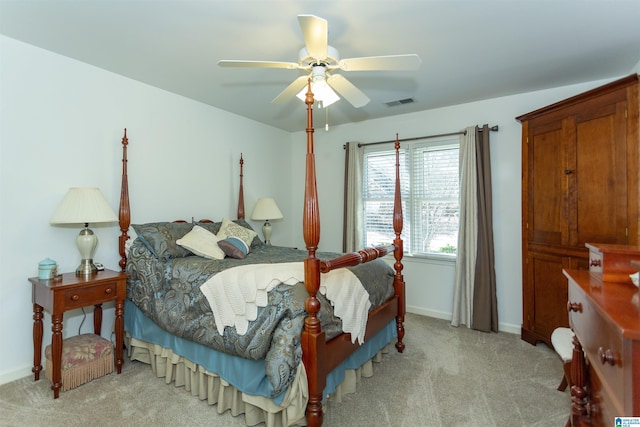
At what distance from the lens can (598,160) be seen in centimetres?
257

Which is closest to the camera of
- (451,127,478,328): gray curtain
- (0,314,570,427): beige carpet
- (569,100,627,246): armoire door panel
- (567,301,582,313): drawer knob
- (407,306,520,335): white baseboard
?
(567,301,582,313): drawer knob

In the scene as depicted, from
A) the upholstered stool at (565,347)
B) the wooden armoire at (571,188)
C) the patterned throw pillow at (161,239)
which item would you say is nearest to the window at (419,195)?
the wooden armoire at (571,188)

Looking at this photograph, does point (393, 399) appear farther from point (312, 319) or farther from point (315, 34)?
point (315, 34)

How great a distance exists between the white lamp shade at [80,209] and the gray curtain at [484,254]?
359cm

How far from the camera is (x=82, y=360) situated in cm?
240

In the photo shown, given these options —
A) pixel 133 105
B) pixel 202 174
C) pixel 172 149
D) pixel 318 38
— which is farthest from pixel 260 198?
pixel 318 38

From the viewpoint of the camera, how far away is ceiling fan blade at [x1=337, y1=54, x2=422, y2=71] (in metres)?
1.93

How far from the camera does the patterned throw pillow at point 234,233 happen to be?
3264 mm

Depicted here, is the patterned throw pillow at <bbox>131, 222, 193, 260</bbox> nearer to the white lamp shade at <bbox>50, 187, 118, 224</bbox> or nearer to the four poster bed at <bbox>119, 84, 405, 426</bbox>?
the four poster bed at <bbox>119, 84, 405, 426</bbox>

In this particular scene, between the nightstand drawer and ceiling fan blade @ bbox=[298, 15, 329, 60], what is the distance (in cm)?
227

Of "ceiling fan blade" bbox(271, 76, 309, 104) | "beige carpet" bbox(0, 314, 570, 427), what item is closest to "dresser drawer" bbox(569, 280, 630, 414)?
"beige carpet" bbox(0, 314, 570, 427)

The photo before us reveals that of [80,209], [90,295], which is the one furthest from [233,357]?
[80,209]

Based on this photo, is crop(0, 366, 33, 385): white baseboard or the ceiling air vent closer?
crop(0, 366, 33, 385): white baseboard

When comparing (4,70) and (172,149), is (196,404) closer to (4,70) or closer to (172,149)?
(172,149)
